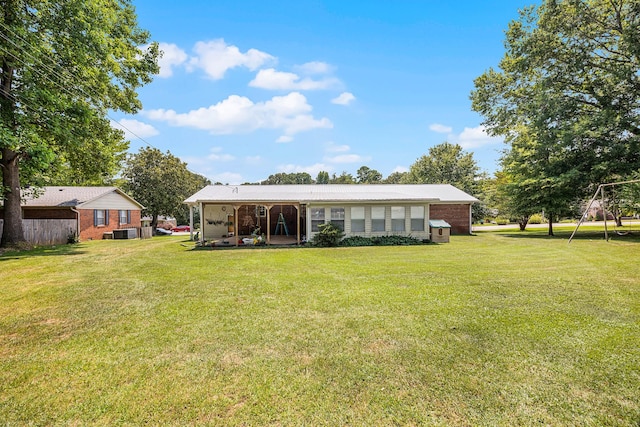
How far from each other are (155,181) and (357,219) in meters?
24.2

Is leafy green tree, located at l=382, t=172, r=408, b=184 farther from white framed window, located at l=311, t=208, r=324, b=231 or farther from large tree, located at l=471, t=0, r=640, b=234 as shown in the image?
white framed window, located at l=311, t=208, r=324, b=231

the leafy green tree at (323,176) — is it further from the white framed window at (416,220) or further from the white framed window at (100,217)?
the white framed window at (416,220)

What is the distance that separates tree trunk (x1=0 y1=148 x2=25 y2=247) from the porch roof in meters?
7.32

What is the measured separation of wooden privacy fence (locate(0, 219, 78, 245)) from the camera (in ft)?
50.9

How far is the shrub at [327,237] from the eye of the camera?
14965 millimetres

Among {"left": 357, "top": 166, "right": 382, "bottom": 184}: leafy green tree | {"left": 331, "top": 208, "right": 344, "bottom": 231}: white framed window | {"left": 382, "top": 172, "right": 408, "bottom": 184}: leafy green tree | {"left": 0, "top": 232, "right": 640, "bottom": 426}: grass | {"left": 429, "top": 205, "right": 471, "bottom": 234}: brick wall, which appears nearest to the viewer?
{"left": 0, "top": 232, "right": 640, "bottom": 426}: grass

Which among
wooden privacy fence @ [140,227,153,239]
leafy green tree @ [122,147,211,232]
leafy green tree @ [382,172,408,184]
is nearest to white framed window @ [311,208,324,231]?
wooden privacy fence @ [140,227,153,239]

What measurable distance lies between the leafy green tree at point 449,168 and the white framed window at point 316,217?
81.0 ft

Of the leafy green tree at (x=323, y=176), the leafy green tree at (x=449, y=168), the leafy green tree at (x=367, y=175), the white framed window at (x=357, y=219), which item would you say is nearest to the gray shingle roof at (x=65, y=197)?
the white framed window at (x=357, y=219)

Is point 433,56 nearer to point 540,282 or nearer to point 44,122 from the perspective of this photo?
point 540,282

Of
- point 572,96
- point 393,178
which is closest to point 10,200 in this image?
point 572,96

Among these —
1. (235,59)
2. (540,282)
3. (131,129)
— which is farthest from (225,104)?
(540,282)

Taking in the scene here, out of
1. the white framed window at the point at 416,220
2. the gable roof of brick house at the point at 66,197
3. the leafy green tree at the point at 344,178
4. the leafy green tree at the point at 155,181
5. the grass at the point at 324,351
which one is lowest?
the grass at the point at 324,351

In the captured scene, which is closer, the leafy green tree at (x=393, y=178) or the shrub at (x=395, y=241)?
the shrub at (x=395, y=241)
